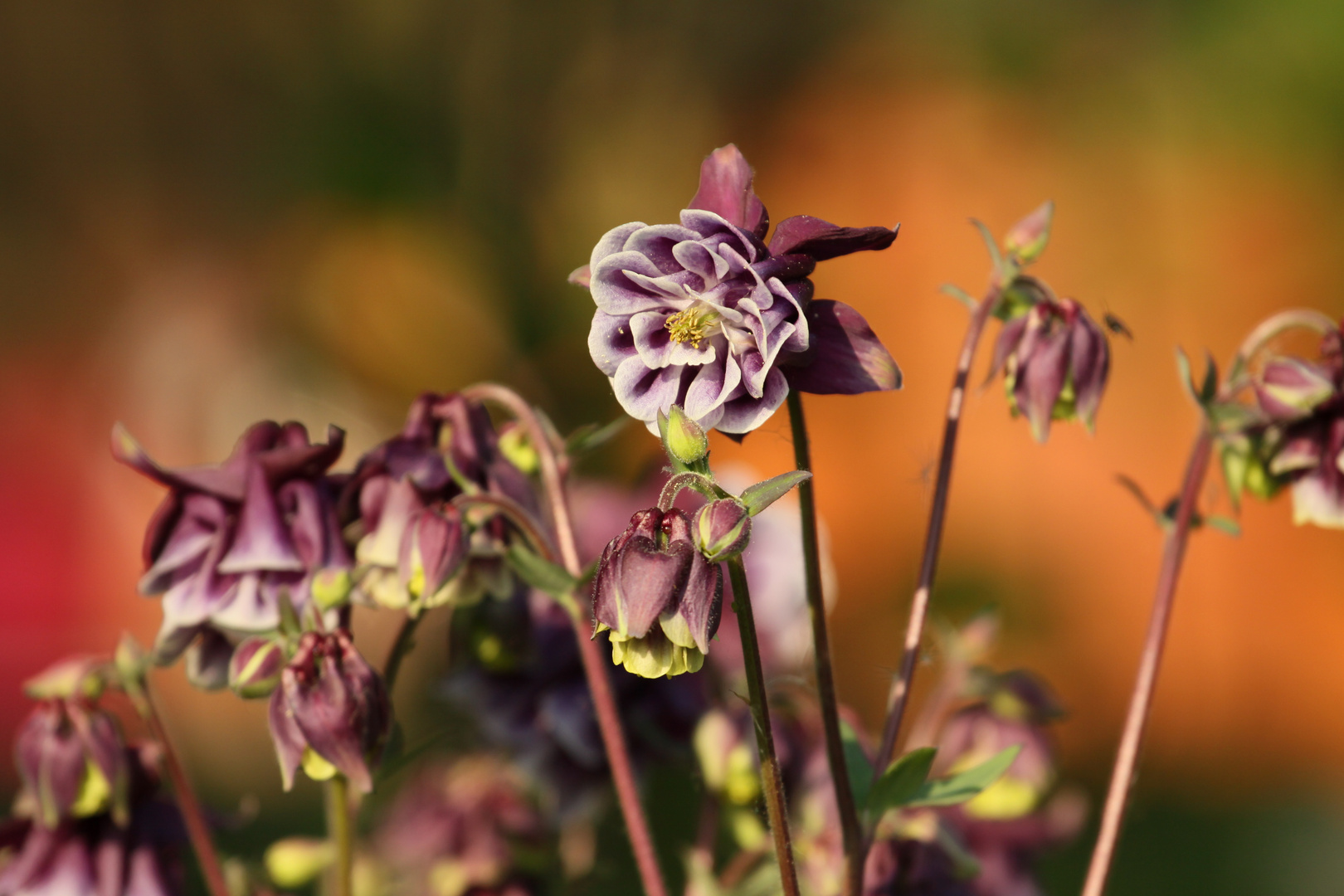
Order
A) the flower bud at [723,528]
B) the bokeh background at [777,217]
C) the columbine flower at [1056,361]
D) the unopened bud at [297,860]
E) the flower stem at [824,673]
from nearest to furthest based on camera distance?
1. the flower bud at [723,528]
2. the flower stem at [824,673]
3. the columbine flower at [1056,361]
4. the unopened bud at [297,860]
5. the bokeh background at [777,217]

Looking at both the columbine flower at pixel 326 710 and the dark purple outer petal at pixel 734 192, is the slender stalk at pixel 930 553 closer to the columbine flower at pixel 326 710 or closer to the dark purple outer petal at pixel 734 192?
the dark purple outer petal at pixel 734 192

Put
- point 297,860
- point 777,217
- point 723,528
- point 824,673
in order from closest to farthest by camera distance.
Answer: point 723,528
point 824,673
point 297,860
point 777,217

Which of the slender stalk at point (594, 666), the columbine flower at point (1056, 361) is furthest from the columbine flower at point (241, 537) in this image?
the columbine flower at point (1056, 361)

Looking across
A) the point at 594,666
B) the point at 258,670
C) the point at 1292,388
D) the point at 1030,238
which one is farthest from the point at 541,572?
the point at 1292,388

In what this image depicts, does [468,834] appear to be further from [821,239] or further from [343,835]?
[821,239]

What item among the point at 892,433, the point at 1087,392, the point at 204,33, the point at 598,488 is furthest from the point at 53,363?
the point at 1087,392

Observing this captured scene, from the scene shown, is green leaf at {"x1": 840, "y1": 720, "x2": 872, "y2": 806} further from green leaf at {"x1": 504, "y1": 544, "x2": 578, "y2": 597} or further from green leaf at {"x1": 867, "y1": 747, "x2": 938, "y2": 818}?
green leaf at {"x1": 504, "y1": 544, "x2": 578, "y2": 597}
